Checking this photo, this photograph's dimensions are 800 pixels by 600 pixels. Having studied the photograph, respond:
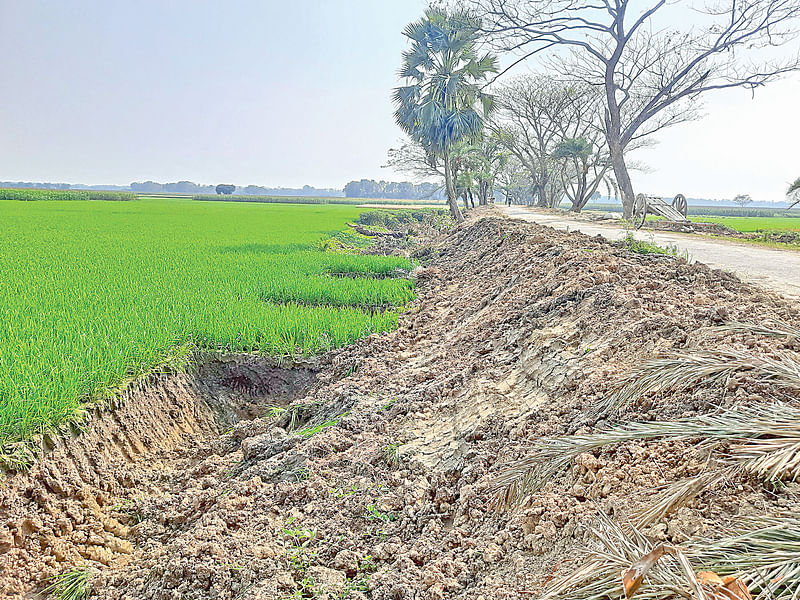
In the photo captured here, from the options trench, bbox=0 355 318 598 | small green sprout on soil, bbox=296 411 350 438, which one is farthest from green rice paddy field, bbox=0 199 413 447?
small green sprout on soil, bbox=296 411 350 438

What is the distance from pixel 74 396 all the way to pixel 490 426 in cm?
292

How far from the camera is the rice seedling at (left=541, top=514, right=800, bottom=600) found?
0.93 meters

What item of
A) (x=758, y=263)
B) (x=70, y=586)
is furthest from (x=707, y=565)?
(x=758, y=263)

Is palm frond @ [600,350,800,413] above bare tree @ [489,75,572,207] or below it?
below

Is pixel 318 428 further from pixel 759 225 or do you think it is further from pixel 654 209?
pixel 759 225

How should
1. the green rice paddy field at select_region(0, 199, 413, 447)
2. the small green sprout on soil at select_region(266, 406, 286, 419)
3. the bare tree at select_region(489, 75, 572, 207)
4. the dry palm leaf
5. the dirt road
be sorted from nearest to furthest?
1. the dry palm leaf
2. the green rice paddy field at select_region(0, 199, 413, 447)
3. the small green sprout on soil at select_region(266, 406, 286, 419)
4. the dirt road
5. the bare tree at select_region(489, 75, 572, 207)

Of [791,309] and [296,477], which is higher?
[791,309]

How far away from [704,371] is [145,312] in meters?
5.60

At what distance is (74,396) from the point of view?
11.8ft

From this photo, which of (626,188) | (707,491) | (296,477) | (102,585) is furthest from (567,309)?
(626,188)

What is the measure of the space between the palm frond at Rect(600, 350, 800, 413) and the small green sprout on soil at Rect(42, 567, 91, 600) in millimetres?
2783

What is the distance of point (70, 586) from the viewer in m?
2.63

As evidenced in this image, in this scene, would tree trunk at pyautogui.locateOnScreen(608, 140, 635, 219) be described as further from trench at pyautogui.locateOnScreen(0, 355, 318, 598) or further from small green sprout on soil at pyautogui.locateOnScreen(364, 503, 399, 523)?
small green sprout on soil at pyautogui.locateOnScreen(364, 503, 399, 523)

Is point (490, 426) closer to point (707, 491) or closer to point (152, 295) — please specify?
point (707, 491)
